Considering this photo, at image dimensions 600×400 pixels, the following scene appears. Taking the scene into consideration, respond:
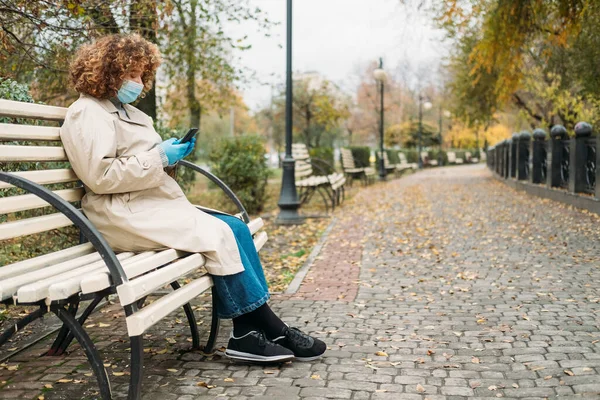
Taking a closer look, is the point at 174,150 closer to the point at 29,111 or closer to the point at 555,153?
the point at 29,111

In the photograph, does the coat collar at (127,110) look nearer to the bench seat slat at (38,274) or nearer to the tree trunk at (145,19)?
the bench seat slat at (38,274)

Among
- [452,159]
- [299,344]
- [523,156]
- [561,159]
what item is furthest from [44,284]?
[452,159]

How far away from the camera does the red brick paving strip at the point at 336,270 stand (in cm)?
538

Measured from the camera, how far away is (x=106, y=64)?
337 cm

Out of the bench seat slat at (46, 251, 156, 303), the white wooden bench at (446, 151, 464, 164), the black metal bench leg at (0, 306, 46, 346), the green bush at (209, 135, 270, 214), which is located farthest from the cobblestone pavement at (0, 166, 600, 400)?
the white wooden bench at (446, 151, 464, 164)

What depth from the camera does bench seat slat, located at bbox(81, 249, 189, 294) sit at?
2.53 m

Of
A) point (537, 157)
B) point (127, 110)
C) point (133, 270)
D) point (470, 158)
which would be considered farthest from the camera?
point (470, 158)

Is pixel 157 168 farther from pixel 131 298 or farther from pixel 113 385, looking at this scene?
pixel 113 385

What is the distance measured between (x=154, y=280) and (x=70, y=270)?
440 mm

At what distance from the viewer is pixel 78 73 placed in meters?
3.41

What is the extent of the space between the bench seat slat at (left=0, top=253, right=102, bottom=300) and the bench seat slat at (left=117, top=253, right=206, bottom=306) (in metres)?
0.41

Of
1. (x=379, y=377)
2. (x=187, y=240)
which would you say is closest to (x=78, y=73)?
(x=187, y=240)

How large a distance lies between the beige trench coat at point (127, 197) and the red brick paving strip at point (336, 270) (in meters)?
2.09

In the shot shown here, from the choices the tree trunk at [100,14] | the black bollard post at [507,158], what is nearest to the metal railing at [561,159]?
the black bollard post at [507,158]
